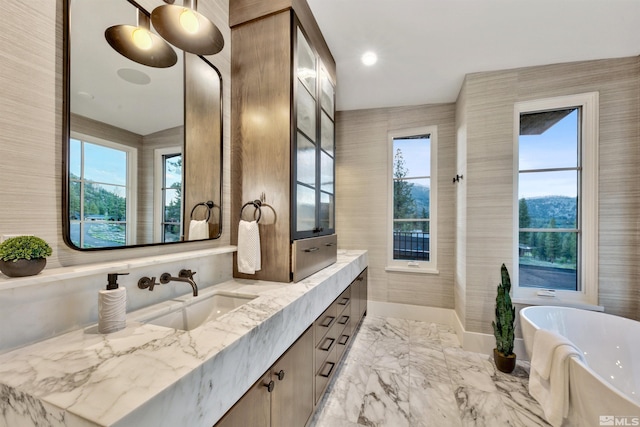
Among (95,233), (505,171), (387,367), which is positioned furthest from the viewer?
(505,171)

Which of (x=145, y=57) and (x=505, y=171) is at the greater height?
(x=145, y=57)

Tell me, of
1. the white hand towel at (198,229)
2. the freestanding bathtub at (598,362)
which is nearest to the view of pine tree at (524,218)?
the freestanding bathtub at (598,362)

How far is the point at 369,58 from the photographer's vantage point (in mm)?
2318

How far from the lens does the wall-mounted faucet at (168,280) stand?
3.77 ft

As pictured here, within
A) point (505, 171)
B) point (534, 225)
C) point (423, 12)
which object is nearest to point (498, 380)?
point (534, 225)

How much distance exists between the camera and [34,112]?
2.86ft

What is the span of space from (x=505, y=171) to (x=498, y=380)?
1.81 m

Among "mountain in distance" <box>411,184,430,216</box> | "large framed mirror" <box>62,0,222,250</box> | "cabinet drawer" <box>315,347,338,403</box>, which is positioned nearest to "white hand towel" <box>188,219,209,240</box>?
"large framed mirror" <box>62,0,222,250</box>

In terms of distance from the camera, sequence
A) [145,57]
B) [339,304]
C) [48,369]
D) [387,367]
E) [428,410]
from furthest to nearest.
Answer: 1. [387,367]
2. [339,304]
3. [428,410]
4. [145,57]
5. [48,369]

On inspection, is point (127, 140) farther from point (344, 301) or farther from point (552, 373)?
point (552, 373)

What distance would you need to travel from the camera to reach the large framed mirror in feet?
3.18

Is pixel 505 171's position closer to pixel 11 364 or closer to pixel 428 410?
pixel 428 410

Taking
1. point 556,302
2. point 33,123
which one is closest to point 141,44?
point 33,123

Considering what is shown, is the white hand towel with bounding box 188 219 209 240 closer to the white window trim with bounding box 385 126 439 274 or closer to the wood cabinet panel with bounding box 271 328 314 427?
the wood cabinet panel with bounding box 271 328 314 427
